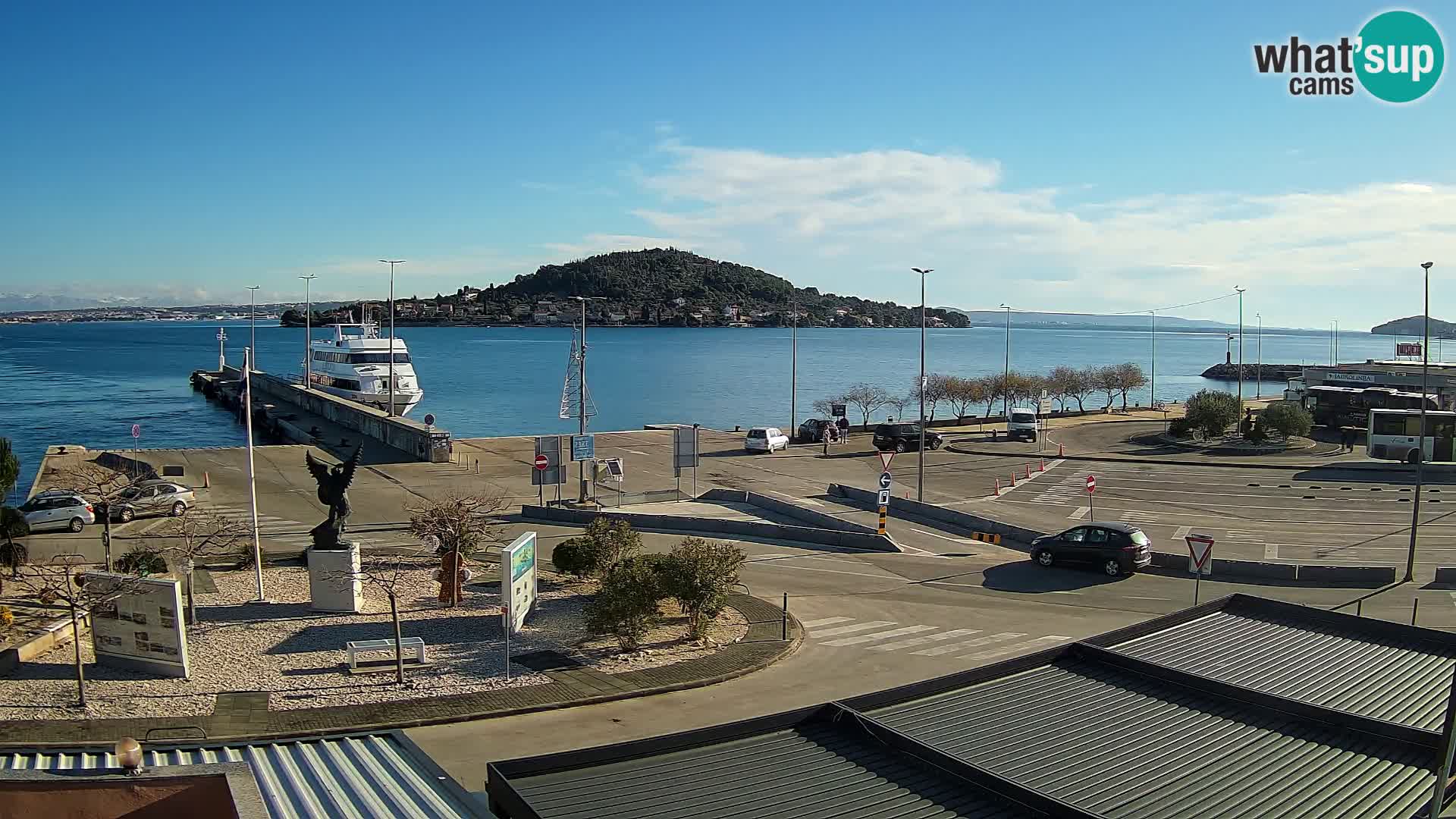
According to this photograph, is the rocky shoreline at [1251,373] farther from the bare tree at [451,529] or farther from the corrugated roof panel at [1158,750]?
the corrugated roof panel at [1158,750]

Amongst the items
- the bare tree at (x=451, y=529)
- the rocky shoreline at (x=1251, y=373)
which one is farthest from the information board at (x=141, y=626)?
the rocky shoreline at (x=1251, y=373)

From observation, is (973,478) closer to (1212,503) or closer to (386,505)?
(1212,503)

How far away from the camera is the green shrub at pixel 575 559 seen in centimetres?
2412

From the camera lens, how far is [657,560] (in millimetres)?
20406

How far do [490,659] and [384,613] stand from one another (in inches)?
159

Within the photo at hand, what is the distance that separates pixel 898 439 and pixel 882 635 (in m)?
33.1

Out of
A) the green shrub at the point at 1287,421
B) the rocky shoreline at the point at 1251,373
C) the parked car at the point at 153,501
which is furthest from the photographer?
the rocky shoreline at the point at 1251,373

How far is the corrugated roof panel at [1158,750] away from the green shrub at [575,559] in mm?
13080

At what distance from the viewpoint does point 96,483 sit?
2722 cm

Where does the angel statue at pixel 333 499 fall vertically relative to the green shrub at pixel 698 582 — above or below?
above

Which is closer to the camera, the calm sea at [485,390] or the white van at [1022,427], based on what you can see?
the white van at [1022,427]

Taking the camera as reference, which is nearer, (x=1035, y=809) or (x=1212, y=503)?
(x=1035, y=809)

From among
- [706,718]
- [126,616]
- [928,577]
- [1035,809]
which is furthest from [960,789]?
[928,577]

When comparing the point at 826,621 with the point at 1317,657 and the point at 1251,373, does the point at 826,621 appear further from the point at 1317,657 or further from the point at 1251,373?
the point at 1251,373
